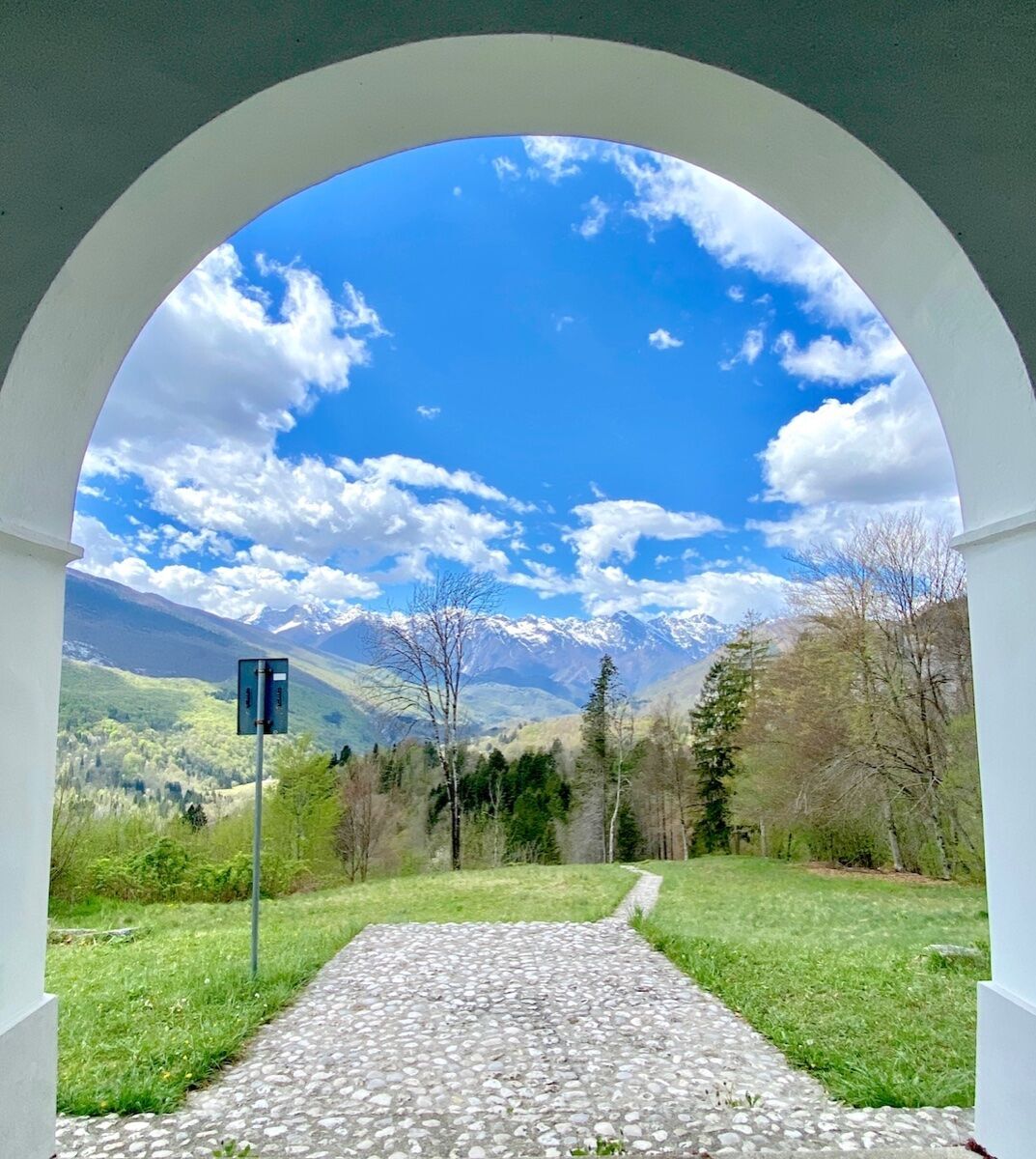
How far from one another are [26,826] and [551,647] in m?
24.9

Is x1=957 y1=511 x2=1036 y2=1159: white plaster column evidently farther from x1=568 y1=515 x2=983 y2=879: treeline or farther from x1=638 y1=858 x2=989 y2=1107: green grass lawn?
x1=568 y1=515 x2=983 y2=879: treeline

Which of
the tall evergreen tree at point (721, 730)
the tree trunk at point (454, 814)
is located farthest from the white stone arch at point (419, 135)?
the tall evergreen tree at point (721, 730)

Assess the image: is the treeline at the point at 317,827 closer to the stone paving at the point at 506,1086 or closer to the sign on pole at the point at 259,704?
the sign on pole at the point at 259,704

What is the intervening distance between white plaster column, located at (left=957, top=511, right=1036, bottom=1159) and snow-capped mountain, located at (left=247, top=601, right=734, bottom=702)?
10858mm

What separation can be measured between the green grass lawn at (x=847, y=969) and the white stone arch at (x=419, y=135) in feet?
5.01

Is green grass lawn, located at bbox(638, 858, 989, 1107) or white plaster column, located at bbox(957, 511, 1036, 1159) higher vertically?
white plaster column, located at bbox(957, 511, 1036, 1159)

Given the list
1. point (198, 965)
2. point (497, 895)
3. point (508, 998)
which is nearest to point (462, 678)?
point (497, 895)

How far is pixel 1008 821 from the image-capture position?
5.84 feet

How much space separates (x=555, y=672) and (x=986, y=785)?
23.7 m

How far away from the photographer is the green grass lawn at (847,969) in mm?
3102

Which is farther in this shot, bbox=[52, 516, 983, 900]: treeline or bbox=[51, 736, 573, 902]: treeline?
bbox=[52, 516, 983, 900]: treeline

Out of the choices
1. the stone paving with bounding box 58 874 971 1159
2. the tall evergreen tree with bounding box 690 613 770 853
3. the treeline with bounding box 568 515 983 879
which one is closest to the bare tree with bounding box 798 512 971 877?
the treeline with bounding box 568 515 983 879

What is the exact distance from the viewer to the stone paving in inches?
95.3

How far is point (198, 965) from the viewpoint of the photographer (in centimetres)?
507
